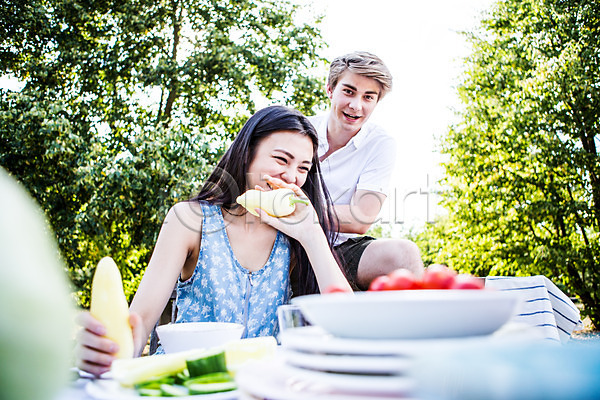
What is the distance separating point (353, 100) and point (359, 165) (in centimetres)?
58

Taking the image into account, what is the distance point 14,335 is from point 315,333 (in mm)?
511

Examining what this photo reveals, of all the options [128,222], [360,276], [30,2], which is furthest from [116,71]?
[360,276]

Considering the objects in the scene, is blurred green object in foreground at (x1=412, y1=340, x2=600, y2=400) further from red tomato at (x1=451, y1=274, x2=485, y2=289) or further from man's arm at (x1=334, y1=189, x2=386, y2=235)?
man's arm at (x1=334, y1=189, x2=386, y2=235)

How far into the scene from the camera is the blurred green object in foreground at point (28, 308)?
17.6 inches

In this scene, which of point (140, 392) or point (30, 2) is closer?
point (140, 392)

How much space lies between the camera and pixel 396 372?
607 mm

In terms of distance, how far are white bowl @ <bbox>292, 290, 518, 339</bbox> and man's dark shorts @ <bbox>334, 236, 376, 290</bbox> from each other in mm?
2858

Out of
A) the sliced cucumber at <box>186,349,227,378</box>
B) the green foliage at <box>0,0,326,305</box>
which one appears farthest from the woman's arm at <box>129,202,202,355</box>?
the green foliage at <box>0,0,326,305</box>

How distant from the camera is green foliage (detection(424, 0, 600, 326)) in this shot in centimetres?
1337

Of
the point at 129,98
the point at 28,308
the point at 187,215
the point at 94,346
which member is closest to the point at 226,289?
the point at 187,215

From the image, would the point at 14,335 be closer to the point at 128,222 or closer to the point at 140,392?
the point at 140,392

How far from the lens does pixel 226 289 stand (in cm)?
257

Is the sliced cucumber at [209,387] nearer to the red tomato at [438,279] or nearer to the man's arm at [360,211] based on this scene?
the red tomato at [438,279]

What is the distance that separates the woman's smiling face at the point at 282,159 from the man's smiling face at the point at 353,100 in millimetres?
1647
